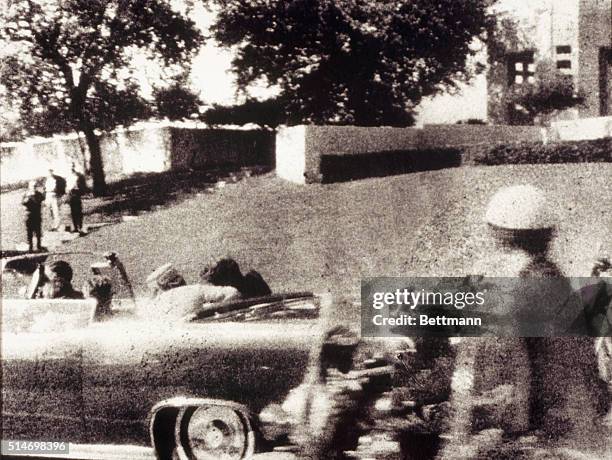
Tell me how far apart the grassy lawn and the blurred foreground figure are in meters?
0.16

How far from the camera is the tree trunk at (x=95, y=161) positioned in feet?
12.5

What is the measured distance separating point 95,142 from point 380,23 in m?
1.67

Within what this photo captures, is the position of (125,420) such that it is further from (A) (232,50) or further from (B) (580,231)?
(B) (580,231)

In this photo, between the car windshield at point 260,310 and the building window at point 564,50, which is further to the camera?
the building window at point 564,50

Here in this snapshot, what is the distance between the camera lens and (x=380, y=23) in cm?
362

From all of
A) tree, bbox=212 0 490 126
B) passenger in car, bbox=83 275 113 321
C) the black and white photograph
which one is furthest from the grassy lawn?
tree, bbox=212 0 490 126

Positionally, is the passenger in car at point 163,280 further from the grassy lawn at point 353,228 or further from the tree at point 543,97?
the tree at point 543,97

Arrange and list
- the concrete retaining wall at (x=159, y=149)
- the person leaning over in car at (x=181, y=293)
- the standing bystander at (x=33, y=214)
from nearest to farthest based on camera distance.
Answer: the person leaning over in car at (x=181, y=293)
the concrete retaining wall at (x=159, y=149)
the standing bystander at (x=33, y=214)

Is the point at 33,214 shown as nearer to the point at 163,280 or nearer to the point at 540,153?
the point at 163,280

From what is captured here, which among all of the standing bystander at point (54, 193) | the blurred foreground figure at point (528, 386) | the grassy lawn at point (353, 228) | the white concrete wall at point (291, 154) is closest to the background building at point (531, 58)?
the grassy lawn at point (353, 228)

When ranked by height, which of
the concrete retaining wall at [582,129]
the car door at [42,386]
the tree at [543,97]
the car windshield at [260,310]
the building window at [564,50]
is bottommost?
the car door at [42,386]

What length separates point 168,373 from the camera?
10.7 feet

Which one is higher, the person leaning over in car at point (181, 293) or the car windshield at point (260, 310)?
the person leaning over in car at point (181, 293)

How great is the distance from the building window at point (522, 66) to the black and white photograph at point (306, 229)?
21 millimetres
